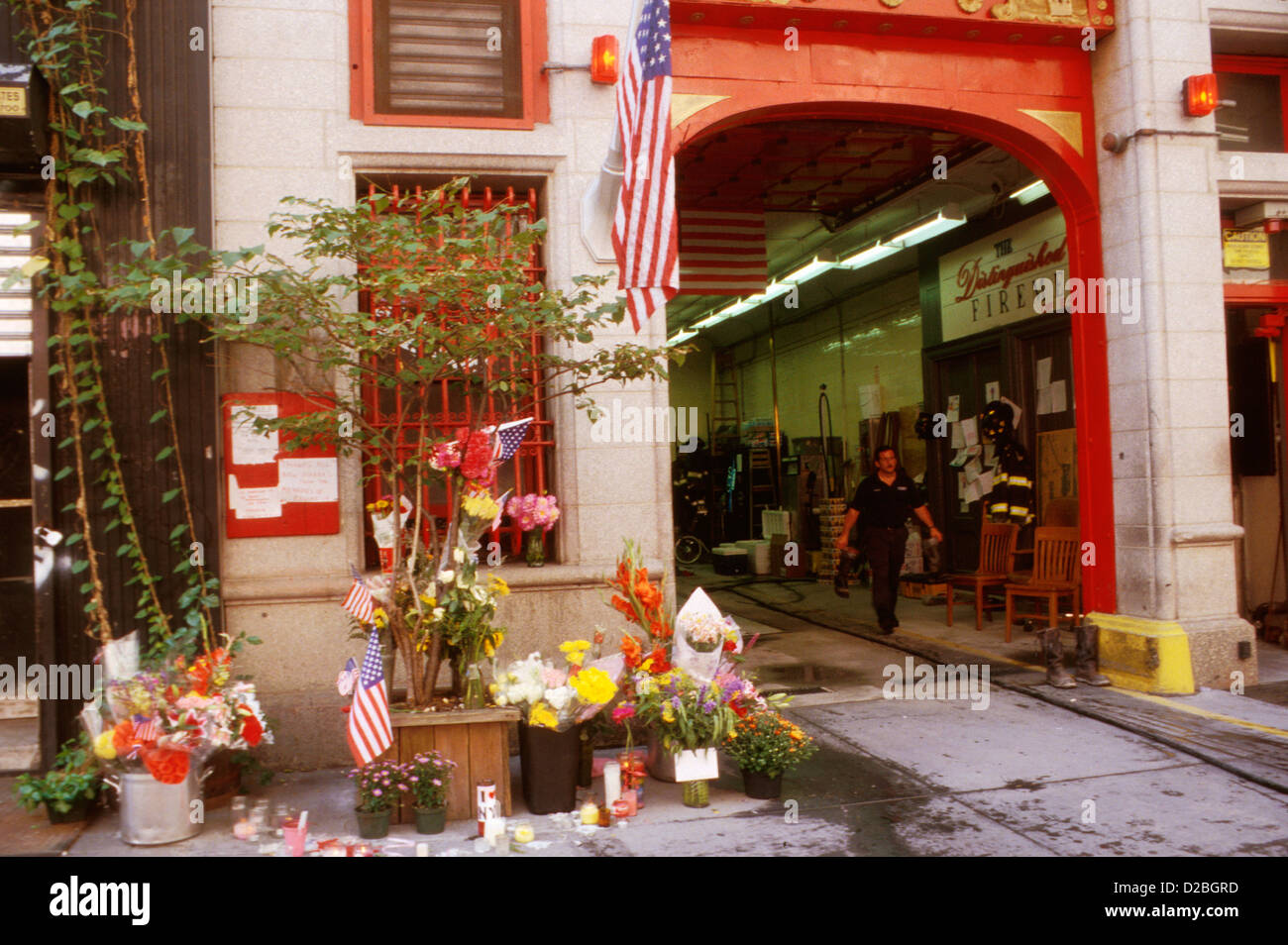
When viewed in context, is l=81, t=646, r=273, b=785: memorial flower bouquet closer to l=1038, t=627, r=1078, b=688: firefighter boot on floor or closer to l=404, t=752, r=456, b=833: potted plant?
l=404, t=752, r=456, b=833: potted plant

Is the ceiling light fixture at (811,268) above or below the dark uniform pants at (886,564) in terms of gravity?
above

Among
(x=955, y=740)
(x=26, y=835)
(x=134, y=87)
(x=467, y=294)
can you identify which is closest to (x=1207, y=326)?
(x=955, y=740)

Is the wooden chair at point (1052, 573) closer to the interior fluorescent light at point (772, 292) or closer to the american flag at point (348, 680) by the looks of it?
the american flag at point (348, 680)

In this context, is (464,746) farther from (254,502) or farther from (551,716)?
(254,502)

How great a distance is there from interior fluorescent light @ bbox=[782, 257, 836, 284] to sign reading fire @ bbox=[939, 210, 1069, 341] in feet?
5.44

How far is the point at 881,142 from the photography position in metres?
10.5

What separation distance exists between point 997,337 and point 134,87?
985 cm

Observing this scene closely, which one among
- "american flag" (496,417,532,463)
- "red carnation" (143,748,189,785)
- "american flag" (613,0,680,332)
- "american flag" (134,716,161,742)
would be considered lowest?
"red carnation" (143,748,189,785)

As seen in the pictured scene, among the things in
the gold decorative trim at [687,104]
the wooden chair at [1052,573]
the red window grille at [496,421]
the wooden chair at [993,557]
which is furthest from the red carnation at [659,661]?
the wooden chair at [993,557]

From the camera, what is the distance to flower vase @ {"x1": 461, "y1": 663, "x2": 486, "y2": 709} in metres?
5.36

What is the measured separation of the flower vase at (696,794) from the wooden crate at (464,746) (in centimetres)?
97

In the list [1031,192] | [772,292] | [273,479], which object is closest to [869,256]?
[1031,192]

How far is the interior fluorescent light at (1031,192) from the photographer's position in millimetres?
10953

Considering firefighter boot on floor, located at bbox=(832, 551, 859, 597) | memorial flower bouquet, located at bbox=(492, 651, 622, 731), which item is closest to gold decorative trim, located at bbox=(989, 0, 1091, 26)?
memorial flower bouquet, located at bbox=(492, 651, 622, 731)
